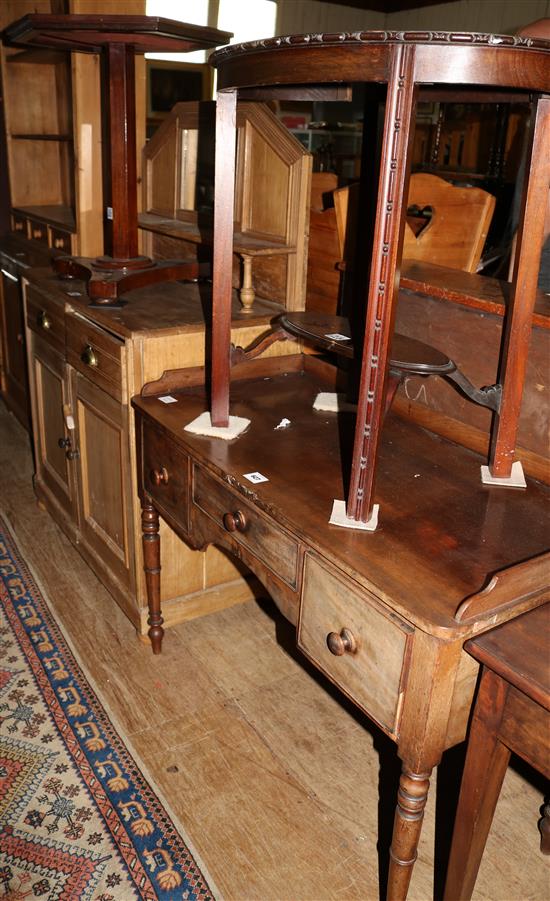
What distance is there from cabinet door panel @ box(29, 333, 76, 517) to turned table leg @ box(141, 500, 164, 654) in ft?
2.30

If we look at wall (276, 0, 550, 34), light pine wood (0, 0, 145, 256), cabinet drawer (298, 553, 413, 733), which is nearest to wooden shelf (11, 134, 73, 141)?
light pine wood (0, 0, 145, 256)

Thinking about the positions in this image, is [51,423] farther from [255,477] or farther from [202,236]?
[255,477]

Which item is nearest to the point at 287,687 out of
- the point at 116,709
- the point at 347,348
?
the point at 116,709

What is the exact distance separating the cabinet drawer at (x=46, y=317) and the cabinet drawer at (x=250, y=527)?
3.73ft

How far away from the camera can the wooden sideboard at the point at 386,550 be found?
1292 millimetres

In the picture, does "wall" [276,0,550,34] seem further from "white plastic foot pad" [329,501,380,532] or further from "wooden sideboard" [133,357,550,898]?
"white plastic foot pad" [329,501,380,532]

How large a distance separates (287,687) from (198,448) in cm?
93

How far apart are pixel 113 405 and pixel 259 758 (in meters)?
1.17

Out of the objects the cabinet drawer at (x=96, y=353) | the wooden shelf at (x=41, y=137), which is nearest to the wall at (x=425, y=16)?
the wooden shelf at (x=41, y=137)

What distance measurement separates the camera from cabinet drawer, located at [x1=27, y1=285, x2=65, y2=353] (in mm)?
2754

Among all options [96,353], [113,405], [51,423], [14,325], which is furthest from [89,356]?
[14,325]

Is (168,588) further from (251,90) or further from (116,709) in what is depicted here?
(251,90)

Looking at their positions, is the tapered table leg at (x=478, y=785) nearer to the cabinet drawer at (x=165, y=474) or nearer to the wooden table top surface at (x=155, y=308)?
the cabinet drawer at (x=165, y=474)

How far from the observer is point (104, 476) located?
264 cm
